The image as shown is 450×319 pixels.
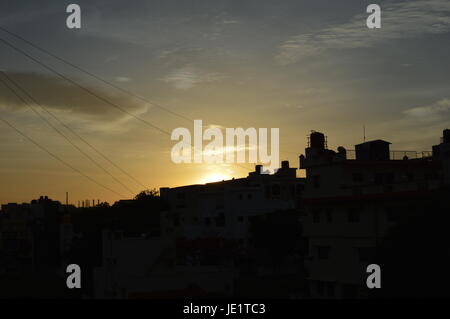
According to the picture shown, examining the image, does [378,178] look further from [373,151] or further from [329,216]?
[329,216]

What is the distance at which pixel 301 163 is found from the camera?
53.0m

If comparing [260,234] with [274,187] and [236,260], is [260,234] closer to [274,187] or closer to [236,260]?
[236,260]

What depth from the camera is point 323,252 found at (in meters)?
49.3

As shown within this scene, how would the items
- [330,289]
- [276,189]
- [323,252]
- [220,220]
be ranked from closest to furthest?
[330,289], [323,252], [220,220], [276,189]

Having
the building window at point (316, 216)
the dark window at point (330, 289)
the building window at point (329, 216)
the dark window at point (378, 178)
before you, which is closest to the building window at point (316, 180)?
the building window at point (316, 216)

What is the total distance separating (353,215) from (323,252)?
17.4 ft

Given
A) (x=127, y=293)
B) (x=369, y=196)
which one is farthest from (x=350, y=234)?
(x=127, y=293)

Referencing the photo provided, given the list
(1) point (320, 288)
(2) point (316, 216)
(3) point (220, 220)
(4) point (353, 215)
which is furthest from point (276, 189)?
(4) point (353, 215)

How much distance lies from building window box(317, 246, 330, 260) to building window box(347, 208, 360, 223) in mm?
3966

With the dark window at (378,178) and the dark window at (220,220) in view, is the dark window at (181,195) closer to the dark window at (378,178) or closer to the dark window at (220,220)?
the dark window at (220,220)

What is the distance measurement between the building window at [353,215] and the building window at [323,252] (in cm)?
397

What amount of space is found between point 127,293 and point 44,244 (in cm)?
5753

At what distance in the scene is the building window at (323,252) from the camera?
48744mm

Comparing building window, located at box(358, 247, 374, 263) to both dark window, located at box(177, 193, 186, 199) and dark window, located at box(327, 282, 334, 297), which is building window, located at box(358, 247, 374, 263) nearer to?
dark window, located at box(327, 282, 334, 297)
